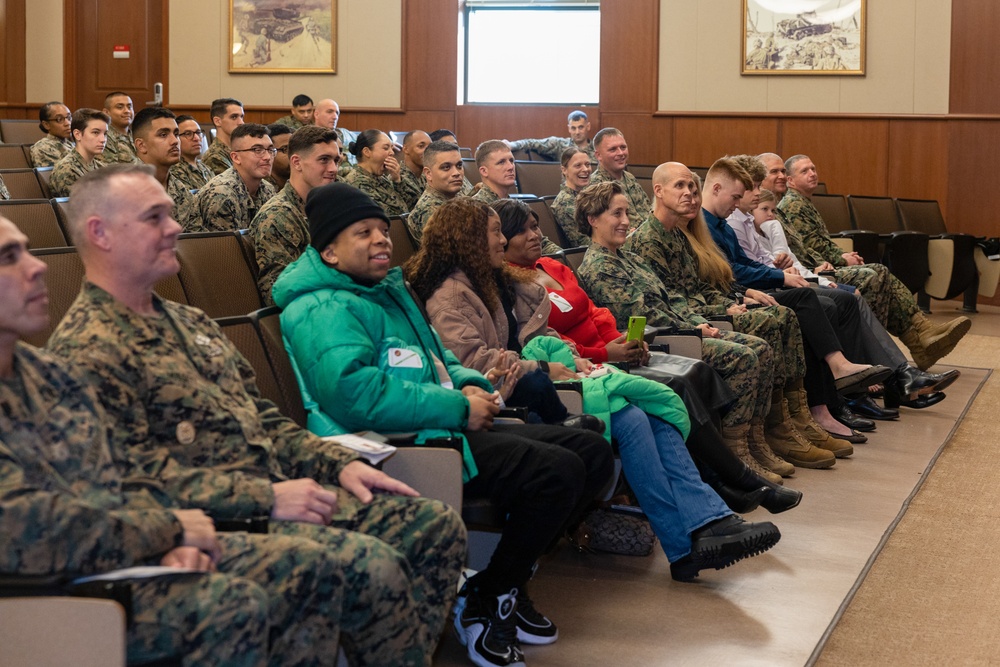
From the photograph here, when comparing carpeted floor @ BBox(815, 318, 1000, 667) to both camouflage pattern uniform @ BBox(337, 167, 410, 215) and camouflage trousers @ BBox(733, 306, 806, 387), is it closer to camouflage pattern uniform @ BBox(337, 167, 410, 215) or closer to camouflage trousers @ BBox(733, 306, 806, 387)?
camouflage trousers @ BBox(733, 306, 806, 387)

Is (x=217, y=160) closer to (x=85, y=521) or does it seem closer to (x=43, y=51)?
(x=85, y=521)

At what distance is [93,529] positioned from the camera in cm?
173

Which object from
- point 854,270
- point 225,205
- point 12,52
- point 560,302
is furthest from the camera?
point 12,52

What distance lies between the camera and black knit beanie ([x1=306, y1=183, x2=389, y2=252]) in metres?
2.87

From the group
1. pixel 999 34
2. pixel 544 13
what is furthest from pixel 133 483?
pixel 544 13

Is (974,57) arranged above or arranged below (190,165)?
above

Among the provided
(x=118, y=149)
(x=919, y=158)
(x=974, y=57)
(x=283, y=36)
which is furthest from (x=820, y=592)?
(x=283, y=36)

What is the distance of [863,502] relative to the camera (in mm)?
4219

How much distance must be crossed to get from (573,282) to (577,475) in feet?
4.86

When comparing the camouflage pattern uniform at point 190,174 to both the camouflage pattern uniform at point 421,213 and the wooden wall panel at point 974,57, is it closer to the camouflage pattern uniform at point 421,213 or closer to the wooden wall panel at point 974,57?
the camouflage pattern uniform at point 421,213

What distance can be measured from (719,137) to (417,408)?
28.5 ft

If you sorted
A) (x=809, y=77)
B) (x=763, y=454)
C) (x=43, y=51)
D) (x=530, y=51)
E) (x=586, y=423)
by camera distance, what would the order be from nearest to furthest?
(x=586, y=423)
(x=763, y=454)
(x=809, y=77)
(x=530, y=51)
(x=43, y=51)

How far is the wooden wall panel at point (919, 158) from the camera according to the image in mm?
10148

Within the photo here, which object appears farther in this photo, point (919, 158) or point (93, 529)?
point (919, 158)
